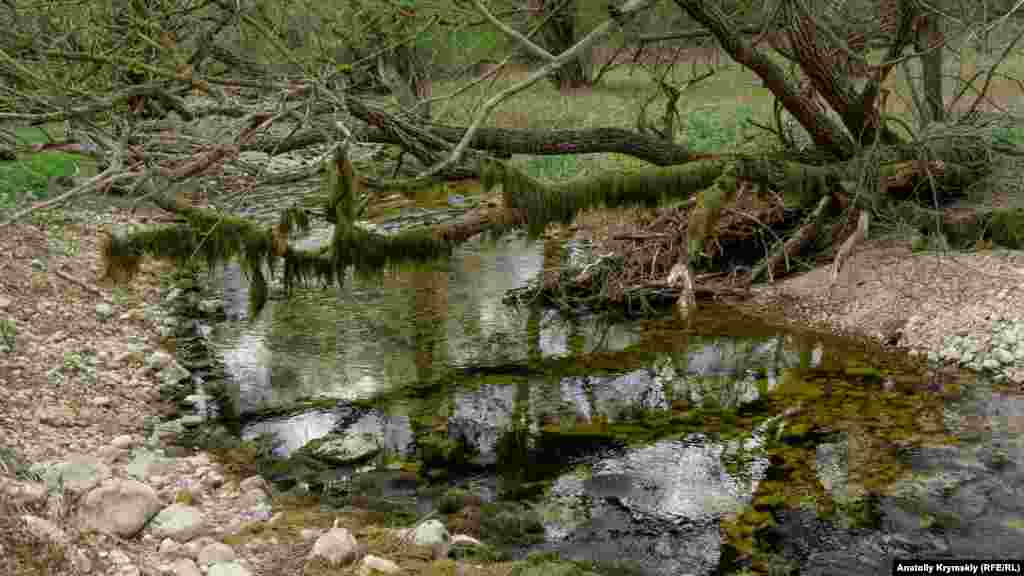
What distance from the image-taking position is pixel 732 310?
9.12 m

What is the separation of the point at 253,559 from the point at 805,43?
6.77 m

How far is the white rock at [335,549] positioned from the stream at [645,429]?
2.80 ft

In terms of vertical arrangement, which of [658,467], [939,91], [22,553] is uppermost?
[939,91]

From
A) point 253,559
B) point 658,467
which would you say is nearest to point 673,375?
point 658,467

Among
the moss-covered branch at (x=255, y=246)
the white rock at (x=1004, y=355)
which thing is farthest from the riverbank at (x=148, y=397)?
the moss-covered branch at (x=255, y=246)

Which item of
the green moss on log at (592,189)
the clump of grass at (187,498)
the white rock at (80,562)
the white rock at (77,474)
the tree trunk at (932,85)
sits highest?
the tree trunk at (932,85)

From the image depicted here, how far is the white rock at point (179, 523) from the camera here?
4.72 metres

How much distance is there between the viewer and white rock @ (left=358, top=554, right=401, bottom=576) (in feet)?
14.4

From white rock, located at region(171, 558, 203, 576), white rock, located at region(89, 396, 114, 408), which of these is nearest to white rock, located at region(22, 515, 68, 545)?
white rock, located at region(171, 558, 203, 576)

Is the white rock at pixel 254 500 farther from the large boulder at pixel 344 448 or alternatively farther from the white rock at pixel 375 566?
the white rock at pixel 375 566

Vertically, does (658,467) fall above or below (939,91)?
below

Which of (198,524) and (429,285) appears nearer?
(198,524)

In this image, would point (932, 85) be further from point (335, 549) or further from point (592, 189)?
point (335, 549)

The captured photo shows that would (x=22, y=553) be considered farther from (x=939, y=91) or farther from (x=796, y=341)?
(x=939, y=91)
